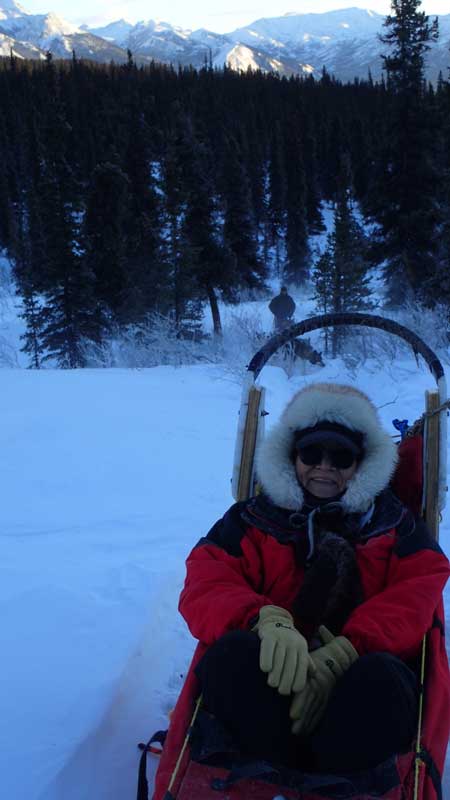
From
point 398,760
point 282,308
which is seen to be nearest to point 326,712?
point 398,760

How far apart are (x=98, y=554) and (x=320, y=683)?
6.16ft

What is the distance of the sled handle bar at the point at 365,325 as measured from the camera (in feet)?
7.59

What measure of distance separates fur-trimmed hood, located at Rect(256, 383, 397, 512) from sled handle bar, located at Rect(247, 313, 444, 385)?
30 cm

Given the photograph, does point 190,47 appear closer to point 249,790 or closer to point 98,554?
point 98,554

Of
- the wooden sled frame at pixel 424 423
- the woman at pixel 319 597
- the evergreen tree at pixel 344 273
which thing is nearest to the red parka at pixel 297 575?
the woman at pixel 319 597

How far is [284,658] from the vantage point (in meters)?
1.45

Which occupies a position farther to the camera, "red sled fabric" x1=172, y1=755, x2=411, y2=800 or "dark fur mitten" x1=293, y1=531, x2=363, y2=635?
"dark fur mitten" x1=293, y1=531, x2=363, y2=635

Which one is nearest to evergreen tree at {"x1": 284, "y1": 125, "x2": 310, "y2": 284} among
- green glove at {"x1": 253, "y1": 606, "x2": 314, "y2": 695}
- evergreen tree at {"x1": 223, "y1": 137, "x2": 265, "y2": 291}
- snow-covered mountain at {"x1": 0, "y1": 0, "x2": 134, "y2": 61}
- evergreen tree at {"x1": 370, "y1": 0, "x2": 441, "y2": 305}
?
evergreen tree at {"x1": 223, "y1": 137, "x2": 265, "y2": 291}

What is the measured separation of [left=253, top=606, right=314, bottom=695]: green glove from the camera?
142 centimetres

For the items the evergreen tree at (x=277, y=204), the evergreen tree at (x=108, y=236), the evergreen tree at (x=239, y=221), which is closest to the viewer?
the evergreen tree at (x=108, y=236)

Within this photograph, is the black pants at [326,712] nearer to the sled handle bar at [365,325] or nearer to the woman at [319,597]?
the woman at [319,597]

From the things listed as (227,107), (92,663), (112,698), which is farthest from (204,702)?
(227,107)

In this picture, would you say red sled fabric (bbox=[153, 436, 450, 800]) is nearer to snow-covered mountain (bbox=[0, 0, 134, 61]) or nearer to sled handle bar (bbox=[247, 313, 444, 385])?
sled handle bar (bbox=[247, 313, 444, 385])

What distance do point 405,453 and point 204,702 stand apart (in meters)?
1.35
